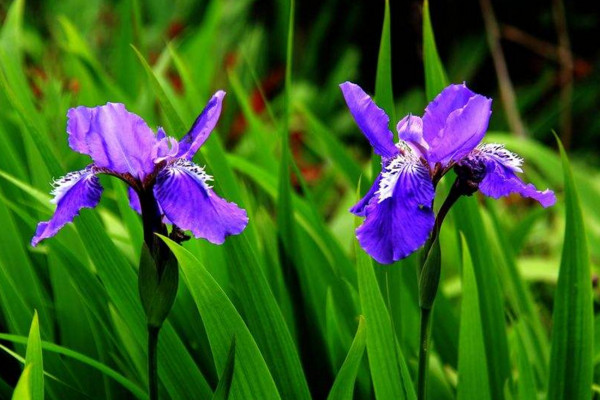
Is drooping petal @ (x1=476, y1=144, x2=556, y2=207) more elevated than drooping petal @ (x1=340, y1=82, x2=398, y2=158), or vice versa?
drooping petal @ (x1=340, y1=82, x2=398, y2=158)

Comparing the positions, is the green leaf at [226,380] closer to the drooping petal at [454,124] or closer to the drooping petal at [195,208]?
the drooping petal at [195,208]

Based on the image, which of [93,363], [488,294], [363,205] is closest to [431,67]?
[488,294]

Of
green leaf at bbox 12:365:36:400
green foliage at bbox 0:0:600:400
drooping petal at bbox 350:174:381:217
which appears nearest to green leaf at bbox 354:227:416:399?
green foliage at bbox 0:0:600:400

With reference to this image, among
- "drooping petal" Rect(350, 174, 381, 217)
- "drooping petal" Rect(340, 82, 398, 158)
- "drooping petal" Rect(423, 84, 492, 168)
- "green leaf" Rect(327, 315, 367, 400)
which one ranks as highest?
"drooping petal" Rect(340, 82, 398, 158)

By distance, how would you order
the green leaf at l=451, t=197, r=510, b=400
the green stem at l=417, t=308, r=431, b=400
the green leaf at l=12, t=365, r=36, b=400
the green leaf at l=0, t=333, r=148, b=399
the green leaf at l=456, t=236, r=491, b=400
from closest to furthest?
the green leaf at l=12, t=365, r=36, b=400 → the green stem at l=417, t=308, r=431, b=400 → the green leaf at l=0, t=333, r=148, b=399 → the green leaf at l=456, t=236, r=491, b=400 → the green leaf at l=451, t=197, r=510, b=400

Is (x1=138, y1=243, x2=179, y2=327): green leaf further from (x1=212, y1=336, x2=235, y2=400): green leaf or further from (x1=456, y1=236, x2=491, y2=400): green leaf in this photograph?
(x1=456, y1=236, x2=491, y2=400): green leaf

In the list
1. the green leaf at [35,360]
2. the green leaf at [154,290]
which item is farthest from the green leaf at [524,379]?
the green leaf at [35,360]
